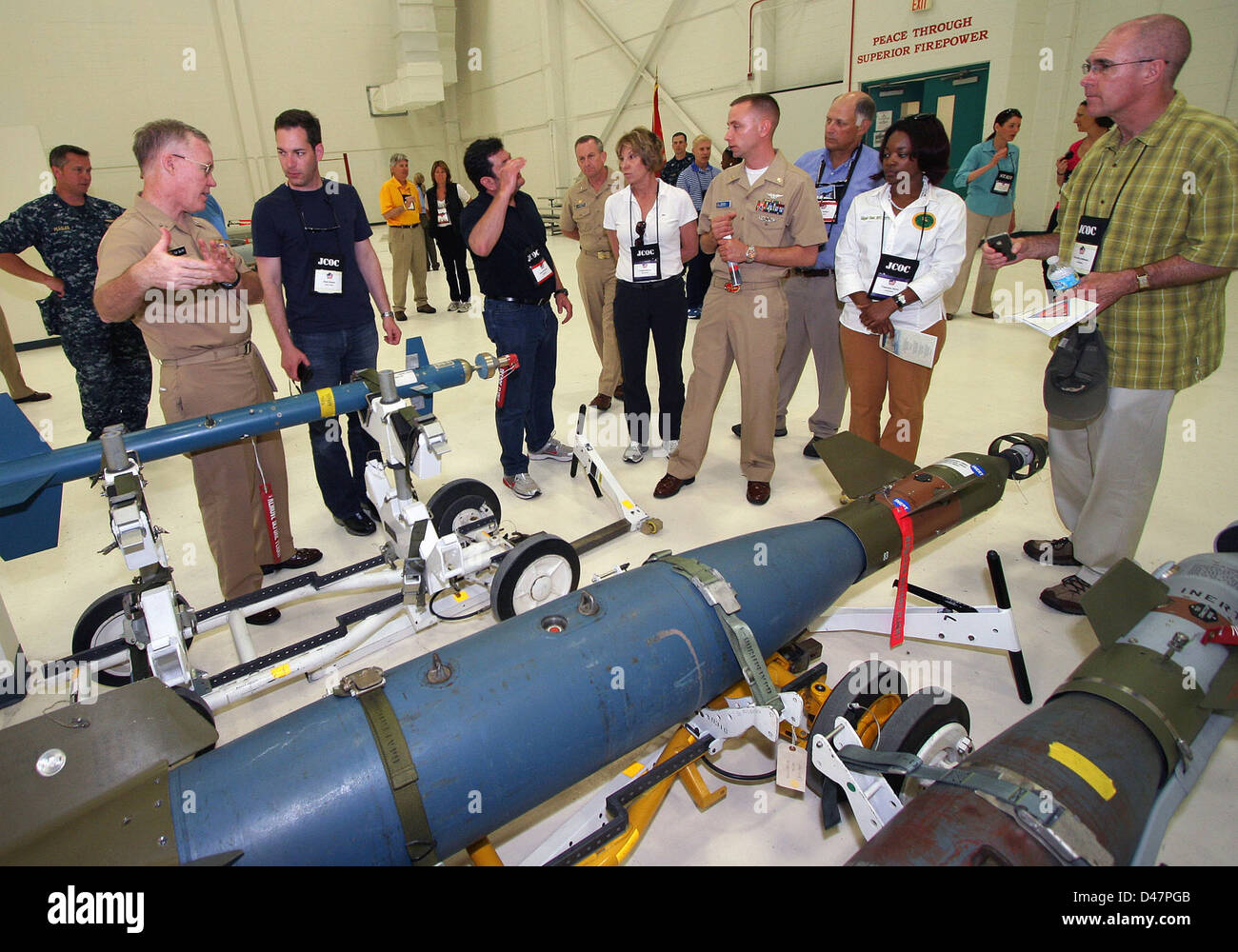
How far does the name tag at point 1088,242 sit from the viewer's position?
8.20 feet

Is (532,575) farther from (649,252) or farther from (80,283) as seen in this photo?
(80,283)

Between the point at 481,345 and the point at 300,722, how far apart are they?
19.4ft

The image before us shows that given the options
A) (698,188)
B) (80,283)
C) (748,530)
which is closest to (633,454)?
(748,530)

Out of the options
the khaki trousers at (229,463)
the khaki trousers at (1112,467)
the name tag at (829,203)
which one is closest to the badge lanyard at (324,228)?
the khaki trousers at (229,463)

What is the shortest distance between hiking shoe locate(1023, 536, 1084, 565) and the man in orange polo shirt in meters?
7.20

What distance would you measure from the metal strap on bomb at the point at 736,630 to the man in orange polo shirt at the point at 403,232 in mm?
7413

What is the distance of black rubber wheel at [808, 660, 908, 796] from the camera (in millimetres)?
1781

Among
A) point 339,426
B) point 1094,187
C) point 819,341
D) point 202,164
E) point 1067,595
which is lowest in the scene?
point 1067,595

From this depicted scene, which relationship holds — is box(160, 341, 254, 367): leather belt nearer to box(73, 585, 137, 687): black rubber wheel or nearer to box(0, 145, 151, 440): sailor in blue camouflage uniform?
box(73, 585, 137, 687): black rubber wheel

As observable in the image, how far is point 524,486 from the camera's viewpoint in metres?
3.96


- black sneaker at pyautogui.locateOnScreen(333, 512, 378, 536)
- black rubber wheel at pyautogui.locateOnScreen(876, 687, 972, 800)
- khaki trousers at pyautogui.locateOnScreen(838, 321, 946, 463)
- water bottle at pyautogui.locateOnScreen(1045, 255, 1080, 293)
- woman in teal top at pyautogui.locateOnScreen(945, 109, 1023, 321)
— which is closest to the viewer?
black rubber wheel at pyautogui.locateOnScreen(876, 687, 972, 800)

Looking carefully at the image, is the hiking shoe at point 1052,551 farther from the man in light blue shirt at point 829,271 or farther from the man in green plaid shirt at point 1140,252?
the man in light blue shirt at point 829,271

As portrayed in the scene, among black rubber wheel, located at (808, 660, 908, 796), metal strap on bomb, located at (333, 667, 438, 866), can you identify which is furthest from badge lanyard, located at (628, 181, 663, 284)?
metal strap on bomb, located at (333, 667, 438, 866)

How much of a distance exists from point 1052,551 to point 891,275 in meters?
1.41
